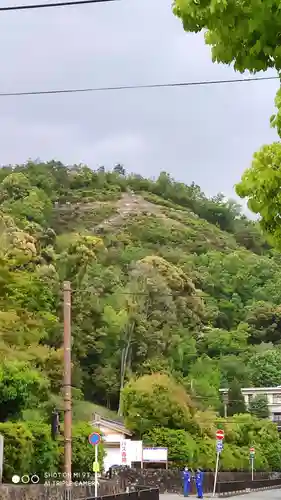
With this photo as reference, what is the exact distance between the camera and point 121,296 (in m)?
81.7

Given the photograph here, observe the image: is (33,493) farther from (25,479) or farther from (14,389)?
(14,389)

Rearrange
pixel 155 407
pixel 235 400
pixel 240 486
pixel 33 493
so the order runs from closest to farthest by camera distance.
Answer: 1. pixel 33 493
2. pixel 240 486
3. pixel 155 407
4. pixel 235 400

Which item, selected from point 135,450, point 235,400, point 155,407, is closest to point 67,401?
point 135,450

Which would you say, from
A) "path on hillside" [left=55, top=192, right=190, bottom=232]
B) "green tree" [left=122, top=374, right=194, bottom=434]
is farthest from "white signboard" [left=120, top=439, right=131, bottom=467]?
"path on hillside" [left=55, top=192, right=190, bottom=232]

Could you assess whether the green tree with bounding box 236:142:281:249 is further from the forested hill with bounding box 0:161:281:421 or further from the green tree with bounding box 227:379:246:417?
the green tree with bounding box 227:379:246:417

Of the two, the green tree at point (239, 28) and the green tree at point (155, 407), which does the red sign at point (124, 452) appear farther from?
the green tree at point (239, 28)

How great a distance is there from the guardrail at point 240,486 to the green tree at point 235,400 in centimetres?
2739

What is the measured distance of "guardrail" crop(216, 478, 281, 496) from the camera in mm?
37188

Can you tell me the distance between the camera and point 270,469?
6400 cm

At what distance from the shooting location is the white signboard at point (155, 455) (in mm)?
37562

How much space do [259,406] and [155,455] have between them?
49259mm

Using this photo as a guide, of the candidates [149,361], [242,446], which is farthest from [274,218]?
[149,361]

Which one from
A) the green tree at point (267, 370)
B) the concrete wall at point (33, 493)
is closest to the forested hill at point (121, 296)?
the green tree at point (267, 370)

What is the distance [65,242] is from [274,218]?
75830 mm
